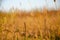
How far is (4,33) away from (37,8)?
1.98ft

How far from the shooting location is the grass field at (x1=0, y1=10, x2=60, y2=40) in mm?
2119

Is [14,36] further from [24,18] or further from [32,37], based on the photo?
[24,18]

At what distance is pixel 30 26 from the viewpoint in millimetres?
2469

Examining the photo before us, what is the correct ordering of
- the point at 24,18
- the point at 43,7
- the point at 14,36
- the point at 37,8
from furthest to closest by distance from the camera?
the point at 24,18, the point at 37,8, the point at 43,7, the point at 14,36

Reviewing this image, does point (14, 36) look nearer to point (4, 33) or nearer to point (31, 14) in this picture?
point (4, 33)

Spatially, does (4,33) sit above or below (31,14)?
below

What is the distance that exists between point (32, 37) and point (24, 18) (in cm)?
66

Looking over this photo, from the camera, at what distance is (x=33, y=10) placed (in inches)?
102

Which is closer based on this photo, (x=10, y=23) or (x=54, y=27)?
(x=54, y=27)

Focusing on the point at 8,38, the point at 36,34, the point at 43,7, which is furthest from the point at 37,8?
the point at 8,38

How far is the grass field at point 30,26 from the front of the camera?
6.95 ft

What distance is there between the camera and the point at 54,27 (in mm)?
2289

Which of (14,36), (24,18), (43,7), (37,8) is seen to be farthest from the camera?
(24,18)

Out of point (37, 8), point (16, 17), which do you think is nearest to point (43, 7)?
point (37, 8)
